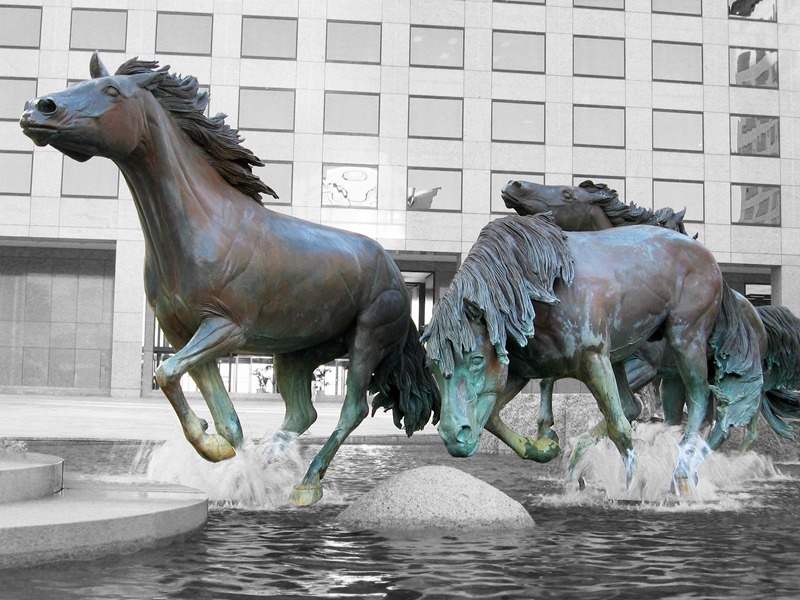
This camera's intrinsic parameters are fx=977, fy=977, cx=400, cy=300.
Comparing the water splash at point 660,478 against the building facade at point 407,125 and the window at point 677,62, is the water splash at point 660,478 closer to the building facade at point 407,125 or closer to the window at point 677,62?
the building facade at point 407,125

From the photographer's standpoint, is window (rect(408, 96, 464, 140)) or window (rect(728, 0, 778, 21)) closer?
window (rect(408, 96, 464, 140))

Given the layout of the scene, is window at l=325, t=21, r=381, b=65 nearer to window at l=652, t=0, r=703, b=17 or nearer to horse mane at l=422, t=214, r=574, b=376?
window at l=652, t=0, r=703, b=17

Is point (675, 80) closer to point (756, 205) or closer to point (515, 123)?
point (756, 205)

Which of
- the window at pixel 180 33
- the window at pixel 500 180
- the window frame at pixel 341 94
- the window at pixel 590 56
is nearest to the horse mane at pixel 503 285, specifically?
the window frame at pixel 341 94

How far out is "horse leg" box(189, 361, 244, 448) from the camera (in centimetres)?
610

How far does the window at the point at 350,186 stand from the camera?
34375 millimetres

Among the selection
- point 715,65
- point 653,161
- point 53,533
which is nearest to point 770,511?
point 53,533

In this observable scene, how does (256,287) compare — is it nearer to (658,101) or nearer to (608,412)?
(608,412)

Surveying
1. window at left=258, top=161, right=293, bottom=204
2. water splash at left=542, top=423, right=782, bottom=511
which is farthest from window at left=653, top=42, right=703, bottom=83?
water splash at left=542, top=423, right=782, bottom=511

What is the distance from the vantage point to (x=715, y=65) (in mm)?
37281

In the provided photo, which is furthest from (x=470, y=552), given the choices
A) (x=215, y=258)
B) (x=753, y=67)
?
(x=753, y=67)

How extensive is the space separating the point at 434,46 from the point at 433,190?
5429 millimetres

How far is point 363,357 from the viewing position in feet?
21.6

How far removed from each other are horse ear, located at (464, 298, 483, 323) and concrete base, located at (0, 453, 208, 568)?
179cm
